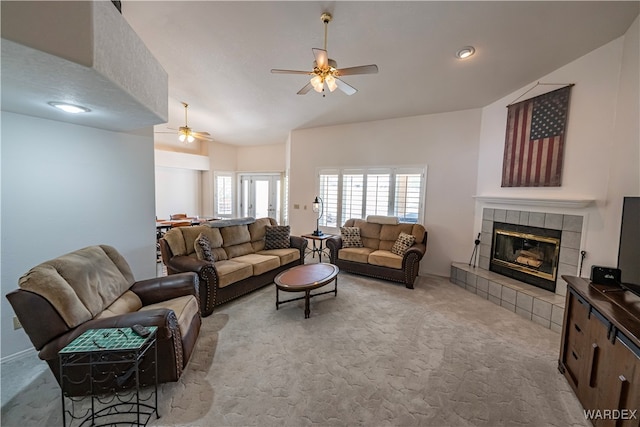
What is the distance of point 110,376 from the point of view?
163cm

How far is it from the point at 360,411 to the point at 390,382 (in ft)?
1.24

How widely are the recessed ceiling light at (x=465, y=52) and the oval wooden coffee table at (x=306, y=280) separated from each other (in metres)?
2.91

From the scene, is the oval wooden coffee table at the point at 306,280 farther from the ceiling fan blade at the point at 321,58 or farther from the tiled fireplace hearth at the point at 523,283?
the ceiling fan blade at the point at 321,58

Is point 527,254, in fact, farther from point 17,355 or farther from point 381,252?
point 17,355

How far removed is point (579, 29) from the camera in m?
2.35

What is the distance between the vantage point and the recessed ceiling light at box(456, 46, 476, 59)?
264 cm

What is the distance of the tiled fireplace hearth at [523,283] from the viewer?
2.82 m

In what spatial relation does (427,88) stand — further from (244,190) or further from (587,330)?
(244,190)

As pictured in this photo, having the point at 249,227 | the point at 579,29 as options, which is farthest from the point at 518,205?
the point at 249,227

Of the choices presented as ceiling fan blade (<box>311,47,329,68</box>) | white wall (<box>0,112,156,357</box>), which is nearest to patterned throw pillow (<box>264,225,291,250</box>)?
white wall (<box>0,112,156,357</box>)

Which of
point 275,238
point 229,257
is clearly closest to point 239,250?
point 229,257

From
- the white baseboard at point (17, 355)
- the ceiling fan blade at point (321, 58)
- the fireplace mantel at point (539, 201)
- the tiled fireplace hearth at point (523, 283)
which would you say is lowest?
the white baseboard at point (17, 355)

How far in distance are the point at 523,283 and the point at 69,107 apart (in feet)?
17.0

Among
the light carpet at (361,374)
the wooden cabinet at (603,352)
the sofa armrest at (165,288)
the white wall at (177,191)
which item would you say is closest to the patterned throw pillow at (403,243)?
the light carpet at (361,374)
